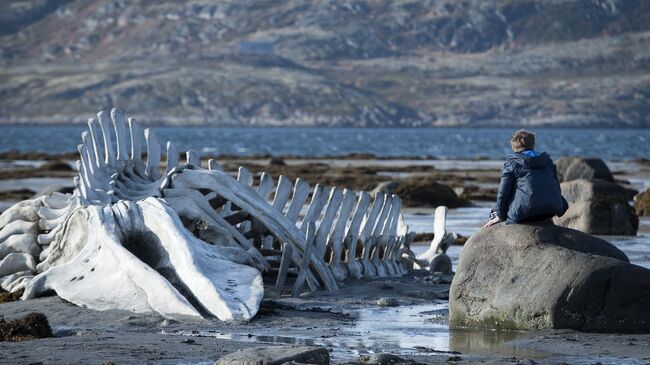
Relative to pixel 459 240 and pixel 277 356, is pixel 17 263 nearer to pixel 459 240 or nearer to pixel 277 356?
pixel 277 356

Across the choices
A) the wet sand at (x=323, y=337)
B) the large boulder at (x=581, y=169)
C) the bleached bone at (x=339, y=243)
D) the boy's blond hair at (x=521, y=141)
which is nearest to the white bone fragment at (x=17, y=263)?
the wet sand at (x=323, y=337)

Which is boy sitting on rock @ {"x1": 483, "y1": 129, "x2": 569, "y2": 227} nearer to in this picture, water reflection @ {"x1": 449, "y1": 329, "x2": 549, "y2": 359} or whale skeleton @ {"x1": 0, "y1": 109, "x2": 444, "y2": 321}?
water reflection @ {"x1": 449, "y1": 329, "x2": 549, "y2": 359}

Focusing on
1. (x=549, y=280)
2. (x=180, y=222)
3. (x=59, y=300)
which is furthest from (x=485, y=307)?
(x=59, y=300)

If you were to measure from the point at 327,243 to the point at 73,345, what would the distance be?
16.8 feet

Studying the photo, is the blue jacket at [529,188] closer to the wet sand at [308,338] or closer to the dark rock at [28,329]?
the wet sand at [308,338]

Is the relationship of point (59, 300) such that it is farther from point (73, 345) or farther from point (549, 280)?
point (549, 280)

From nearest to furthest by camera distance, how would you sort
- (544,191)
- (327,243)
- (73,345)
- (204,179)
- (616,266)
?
(73,345), (616,266), (544,191), (204,179), (327,243)

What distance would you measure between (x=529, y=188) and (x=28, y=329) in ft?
14.2

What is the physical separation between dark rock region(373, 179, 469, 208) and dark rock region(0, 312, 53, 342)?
20.5 metres

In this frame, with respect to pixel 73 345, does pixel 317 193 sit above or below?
above

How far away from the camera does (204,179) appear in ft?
44.2

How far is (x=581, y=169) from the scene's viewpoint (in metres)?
41.2

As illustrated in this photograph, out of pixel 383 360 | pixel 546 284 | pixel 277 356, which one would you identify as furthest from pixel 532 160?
pixel 277 356

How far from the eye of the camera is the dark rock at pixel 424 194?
3091cm
